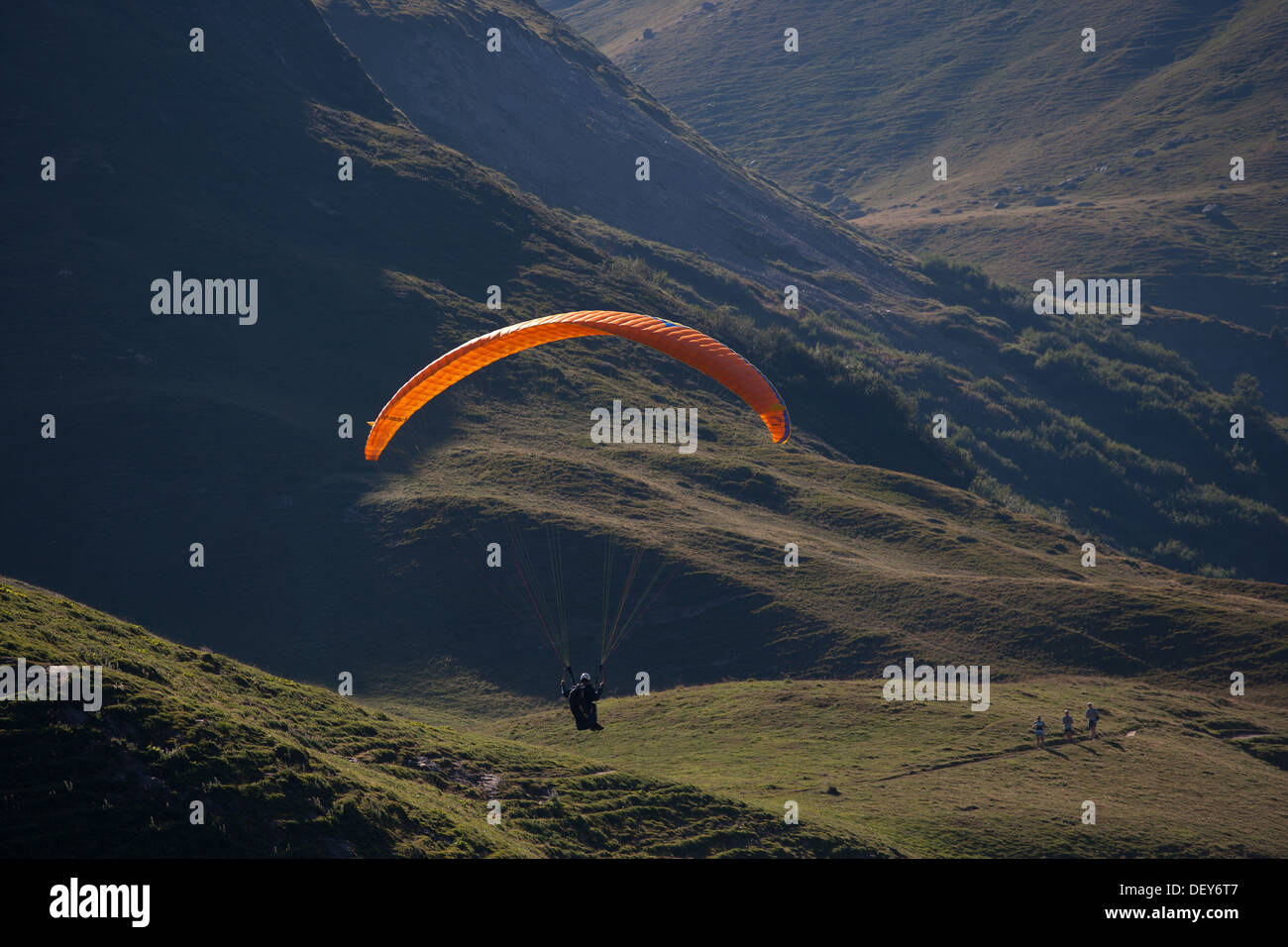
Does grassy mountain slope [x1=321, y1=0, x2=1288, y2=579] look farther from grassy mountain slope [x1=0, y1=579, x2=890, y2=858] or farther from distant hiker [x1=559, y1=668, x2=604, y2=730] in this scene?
distant hiker [x1=559, y1=668, x2=604, y2=730]

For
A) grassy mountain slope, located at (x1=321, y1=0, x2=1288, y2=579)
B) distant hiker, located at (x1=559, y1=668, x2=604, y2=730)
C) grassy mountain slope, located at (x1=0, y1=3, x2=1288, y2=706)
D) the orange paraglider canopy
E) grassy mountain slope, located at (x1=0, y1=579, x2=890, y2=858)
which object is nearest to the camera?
grassy mountain slope, located at (x1=0, y1=579, x2=890, y2=858)

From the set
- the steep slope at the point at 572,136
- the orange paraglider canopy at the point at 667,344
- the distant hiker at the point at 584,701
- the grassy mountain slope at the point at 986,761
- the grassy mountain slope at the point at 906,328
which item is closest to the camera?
the distant hiker at the point at 584,701

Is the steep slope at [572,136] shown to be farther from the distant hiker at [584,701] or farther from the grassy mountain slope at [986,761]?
the distant hiker at [584,701]

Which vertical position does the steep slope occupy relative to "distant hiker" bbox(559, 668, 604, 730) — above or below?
above

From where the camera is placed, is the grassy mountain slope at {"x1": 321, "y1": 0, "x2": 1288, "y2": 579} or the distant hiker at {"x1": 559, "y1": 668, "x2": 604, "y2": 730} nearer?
the distant hiker at {"x1": 559, "y1": 668, "x2": 604, "y2": 730}

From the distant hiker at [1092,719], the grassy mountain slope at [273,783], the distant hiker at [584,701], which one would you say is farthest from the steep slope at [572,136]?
the distant hiker at [584,701]

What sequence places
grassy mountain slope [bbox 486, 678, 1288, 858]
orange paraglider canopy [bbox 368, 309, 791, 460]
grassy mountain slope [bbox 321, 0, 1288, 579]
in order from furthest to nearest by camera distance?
grassy mountain slope [bbox 321, 0, 1288, 579]
grassy mountain slope [bbox 486, 678, 1288, 858]
orange paraglider canopy [bbox 368, 309, 791, 460]

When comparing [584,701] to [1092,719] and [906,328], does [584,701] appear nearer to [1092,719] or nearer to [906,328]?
[1092,719]

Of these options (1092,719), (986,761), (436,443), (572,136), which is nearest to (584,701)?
(986,761)

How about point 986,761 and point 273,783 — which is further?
point 986,761

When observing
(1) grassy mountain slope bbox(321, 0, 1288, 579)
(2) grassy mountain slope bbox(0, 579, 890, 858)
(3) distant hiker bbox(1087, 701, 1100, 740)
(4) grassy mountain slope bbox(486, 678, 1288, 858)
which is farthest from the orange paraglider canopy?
(1) grassy mountain slope bbox(321, 0, 1288, 579)
